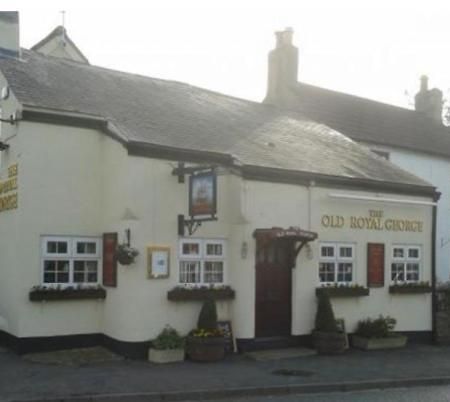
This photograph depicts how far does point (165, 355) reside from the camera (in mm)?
12836

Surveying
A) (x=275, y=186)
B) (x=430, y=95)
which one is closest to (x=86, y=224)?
(x=275, y=186)

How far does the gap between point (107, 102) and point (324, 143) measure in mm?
6638

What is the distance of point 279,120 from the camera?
790 inches

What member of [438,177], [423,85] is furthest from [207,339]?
[423,85]

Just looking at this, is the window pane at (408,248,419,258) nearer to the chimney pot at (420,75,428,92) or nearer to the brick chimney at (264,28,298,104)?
the brick chimney at (264,28,298,104)

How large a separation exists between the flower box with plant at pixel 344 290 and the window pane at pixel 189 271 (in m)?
3.02

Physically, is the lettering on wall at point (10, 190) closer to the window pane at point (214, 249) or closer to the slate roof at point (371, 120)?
the window pane at point (214, 249)

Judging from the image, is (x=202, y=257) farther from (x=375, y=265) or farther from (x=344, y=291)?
(x=375, y=265)

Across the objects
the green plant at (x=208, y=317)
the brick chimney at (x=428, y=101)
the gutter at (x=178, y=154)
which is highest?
the brick chimney at (x=428, y=101)

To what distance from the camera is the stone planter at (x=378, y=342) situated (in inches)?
608

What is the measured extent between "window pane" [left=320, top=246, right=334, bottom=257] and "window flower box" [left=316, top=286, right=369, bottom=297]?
789 millimetres

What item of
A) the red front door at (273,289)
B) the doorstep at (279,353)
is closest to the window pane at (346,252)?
the red front door at (273,289)

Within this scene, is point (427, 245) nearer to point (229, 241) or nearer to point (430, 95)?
point (229, 241)

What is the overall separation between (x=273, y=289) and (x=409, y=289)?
13.4 ft
